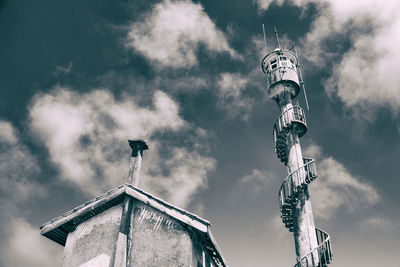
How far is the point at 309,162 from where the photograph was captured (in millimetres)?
17375

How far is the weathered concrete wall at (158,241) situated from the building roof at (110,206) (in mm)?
433

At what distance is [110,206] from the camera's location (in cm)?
1197

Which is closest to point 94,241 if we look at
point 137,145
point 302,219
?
point 137,145

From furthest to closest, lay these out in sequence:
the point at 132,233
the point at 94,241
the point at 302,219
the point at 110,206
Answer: the point at 302,219 < the point at 110,206 < the point at 94,241 < the point at 132,233

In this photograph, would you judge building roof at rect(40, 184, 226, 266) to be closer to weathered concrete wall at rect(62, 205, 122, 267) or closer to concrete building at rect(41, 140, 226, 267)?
concrete building at rect(41, 140, 226, 267)

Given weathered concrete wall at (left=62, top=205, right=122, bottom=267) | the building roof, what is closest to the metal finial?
the building roof

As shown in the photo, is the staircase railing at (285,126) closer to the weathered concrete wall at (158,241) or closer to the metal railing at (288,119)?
the metal railing at (288,119)

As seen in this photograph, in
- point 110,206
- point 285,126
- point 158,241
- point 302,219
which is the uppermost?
point 285,126

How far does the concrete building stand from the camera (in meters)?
10.2

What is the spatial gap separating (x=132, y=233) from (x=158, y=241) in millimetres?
1109

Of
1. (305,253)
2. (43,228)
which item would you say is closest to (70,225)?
(43,228)

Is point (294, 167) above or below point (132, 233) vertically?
above

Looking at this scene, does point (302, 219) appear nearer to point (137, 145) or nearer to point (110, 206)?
point (137, 145)

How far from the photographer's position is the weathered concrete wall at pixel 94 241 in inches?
431
